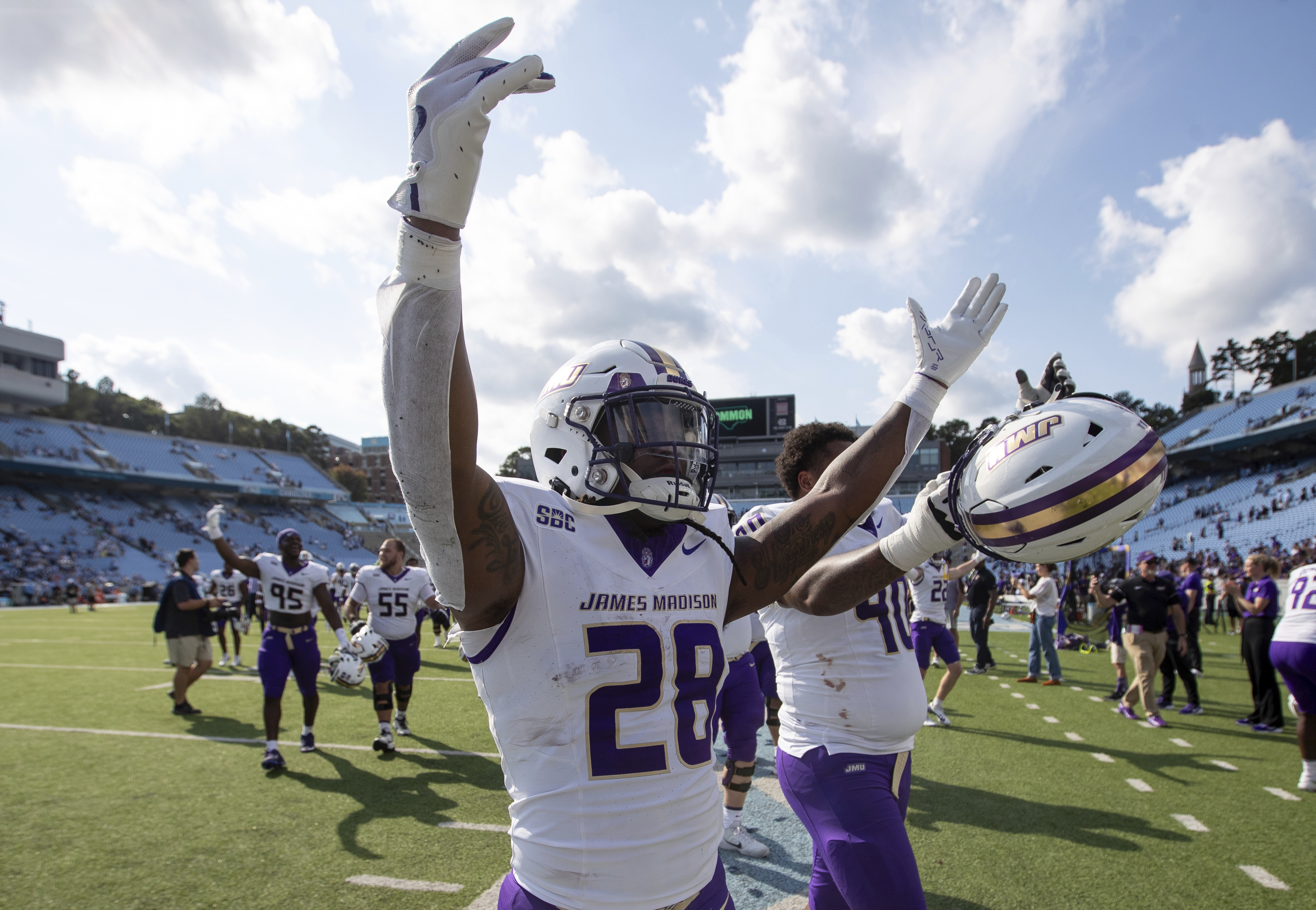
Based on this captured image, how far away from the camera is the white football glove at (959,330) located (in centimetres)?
237

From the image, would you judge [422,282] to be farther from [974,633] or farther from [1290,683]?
[974,633]

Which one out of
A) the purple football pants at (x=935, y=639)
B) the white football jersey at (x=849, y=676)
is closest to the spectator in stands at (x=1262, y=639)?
the purple football pants at (x=935, y=639)

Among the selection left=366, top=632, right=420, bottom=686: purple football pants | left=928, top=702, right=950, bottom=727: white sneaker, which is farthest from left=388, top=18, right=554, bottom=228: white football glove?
left=928, top=702, right=950, bottom=727: white sneaker

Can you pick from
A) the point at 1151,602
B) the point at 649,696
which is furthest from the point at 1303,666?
the point at 649,696

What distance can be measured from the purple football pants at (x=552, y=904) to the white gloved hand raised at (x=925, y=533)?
1.13 m

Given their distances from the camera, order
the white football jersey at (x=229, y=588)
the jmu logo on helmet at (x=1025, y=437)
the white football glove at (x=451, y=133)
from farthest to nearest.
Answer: the white football jersey at (x=229, y=588)
the jmu logo on helmet at (x=1025, y=437)
the white football glove at (x=451, y=133)

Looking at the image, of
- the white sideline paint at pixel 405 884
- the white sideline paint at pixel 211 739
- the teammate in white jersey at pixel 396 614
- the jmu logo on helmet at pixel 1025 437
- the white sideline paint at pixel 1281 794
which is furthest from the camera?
the teammate in white jersey at pixel 396 614

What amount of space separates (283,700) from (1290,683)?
11.8 metres

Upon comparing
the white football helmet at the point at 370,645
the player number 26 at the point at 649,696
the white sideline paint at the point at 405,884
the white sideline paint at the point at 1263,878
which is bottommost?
the white sideline paint at the point at 405,884

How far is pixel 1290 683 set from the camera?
6207mm

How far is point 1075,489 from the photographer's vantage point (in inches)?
76.5

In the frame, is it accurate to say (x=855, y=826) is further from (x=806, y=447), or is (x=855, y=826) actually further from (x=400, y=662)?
(x=400, y=662)

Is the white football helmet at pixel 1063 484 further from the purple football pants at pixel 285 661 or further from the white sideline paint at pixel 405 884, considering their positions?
the purple football pants at pixel 285 661

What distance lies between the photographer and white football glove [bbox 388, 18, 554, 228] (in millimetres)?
1333
